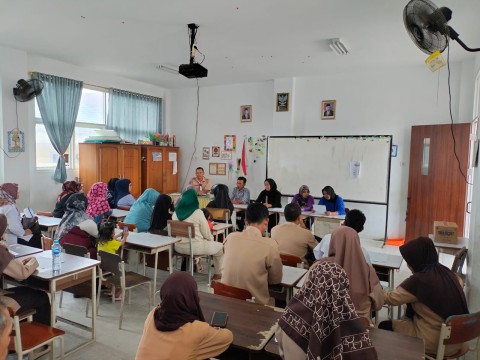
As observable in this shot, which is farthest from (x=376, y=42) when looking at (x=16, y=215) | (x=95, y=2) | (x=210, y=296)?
(x=16, y=215)

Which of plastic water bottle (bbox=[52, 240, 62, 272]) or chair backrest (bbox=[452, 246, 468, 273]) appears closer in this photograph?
plastic water bottle (bbox=[52, 240, 62, 272])

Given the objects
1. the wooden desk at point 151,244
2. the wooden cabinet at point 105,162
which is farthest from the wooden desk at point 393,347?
the wooden cabinet at point 105,162

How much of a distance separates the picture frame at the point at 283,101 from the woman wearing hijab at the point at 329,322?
644cm

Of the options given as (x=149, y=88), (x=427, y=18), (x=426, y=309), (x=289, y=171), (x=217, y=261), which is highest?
(x=149, y=88)

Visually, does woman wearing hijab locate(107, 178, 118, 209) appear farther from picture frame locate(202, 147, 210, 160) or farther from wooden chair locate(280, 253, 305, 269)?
wooden chair locate(280, 253, 305, 269)

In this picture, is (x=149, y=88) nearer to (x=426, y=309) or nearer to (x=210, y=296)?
(x=210, y=296)

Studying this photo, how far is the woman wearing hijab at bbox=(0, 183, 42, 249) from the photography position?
3.92 meters

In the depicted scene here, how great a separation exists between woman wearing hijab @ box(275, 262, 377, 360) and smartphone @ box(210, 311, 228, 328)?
23.2 inches

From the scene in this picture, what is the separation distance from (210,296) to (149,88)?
7.26 m

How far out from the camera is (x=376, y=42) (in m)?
4.98

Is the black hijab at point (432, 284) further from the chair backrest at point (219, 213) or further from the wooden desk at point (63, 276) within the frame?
the chair backrest at point (219, 213)

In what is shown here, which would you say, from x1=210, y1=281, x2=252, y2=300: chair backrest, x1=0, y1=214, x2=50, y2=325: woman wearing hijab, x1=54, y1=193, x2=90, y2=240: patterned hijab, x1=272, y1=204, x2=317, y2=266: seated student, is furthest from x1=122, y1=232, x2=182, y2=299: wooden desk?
x1=210, y1=281, x2=252, y2=300: chair backrest

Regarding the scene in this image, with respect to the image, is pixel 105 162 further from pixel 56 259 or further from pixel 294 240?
pixel 294 240

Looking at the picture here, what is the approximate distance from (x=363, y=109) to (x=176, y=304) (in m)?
6.25
